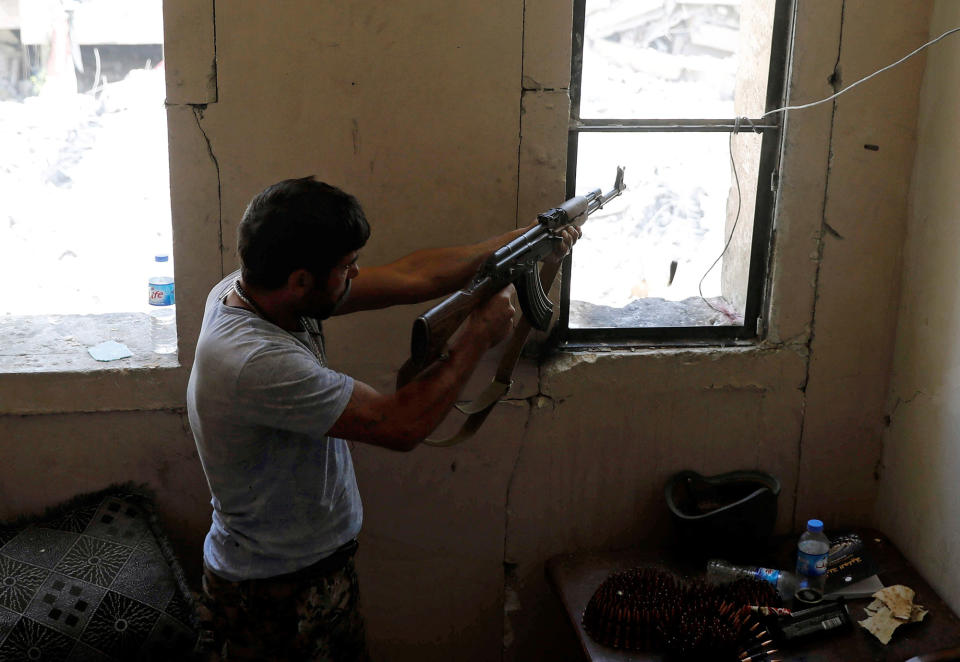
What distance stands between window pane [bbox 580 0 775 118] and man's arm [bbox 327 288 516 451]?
2.79 feet

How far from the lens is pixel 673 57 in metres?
2.41

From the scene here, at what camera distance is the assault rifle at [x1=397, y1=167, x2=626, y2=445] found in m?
1.73

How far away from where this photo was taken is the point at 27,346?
2.41 metres

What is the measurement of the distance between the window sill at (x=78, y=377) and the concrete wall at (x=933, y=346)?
1935mm

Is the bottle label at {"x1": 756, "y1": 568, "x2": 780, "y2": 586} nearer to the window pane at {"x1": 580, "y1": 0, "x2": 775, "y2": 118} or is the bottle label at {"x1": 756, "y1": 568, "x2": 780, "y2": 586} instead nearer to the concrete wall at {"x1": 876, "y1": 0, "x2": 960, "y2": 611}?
the concrete wall at {"x1": 876, "y1": 0, "x2": 960, "y2": 611}

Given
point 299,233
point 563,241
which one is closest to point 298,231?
point 299,233

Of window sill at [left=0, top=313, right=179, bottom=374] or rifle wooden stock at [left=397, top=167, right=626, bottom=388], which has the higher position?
rifle wooden stock at [left=397, top=167, right=626, bottom=388]

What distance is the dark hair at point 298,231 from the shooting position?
168 cm

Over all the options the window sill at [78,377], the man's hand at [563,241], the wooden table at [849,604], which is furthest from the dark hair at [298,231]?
the wooden table at [849,604]

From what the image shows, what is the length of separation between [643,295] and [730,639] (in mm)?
993

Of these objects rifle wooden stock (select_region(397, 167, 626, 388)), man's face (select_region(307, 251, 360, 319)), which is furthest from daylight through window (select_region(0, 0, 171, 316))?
rifle wooden stock (select_region(397, 167, 626, 388))

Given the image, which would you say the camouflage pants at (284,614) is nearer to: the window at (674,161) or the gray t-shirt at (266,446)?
the gray t-shirt at (266,446)

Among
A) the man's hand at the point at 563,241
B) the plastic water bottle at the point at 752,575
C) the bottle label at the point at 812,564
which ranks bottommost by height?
the plastic water bottle at the point at 752,575

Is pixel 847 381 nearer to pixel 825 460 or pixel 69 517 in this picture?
pixel 825 460
